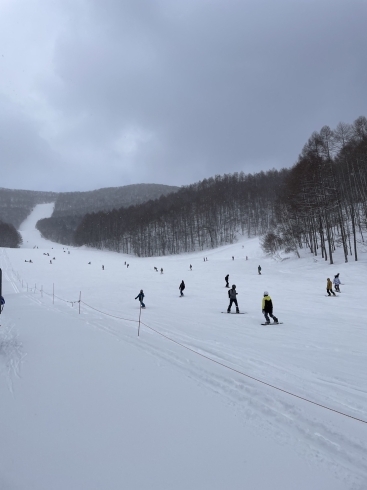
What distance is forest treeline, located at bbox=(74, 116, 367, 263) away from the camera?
29547mm

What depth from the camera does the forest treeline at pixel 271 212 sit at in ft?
96.9

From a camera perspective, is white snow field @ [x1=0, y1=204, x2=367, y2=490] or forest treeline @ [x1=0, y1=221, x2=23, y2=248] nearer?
white snow field @ [x1=0, y1=204, x2=367, y2=490]

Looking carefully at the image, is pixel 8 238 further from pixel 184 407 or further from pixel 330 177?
pixel 184 407

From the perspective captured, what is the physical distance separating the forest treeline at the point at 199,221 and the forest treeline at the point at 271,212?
1.10 ft

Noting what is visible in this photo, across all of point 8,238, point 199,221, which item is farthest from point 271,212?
point 8,238

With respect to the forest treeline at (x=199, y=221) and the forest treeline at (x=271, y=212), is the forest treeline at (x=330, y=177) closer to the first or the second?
the forest treeline at (x=271, y=212)

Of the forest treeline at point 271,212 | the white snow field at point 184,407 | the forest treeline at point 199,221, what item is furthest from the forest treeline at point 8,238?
the white snow field at point 184,407

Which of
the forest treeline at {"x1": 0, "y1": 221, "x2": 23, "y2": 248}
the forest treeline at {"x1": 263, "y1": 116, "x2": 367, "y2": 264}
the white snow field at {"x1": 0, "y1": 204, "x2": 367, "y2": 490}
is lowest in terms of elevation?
the white snow field at {"x1": 0, "y1": 204, "x2": 367, "y2": 490}

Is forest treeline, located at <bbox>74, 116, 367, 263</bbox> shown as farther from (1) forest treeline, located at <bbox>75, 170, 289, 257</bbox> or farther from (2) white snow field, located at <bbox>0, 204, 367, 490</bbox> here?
(2) white snow field, located at <bbox>0, 204, 367, 490</bbox>

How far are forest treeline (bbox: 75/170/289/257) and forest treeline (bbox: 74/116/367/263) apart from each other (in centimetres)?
34

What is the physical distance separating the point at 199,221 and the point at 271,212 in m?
24.8

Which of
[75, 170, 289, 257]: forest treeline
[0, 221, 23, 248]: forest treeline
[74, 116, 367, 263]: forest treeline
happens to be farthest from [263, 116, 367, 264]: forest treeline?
[0, 221, 23, 248]: forest treeline

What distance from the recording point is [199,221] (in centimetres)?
9381

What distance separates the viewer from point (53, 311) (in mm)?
15898
